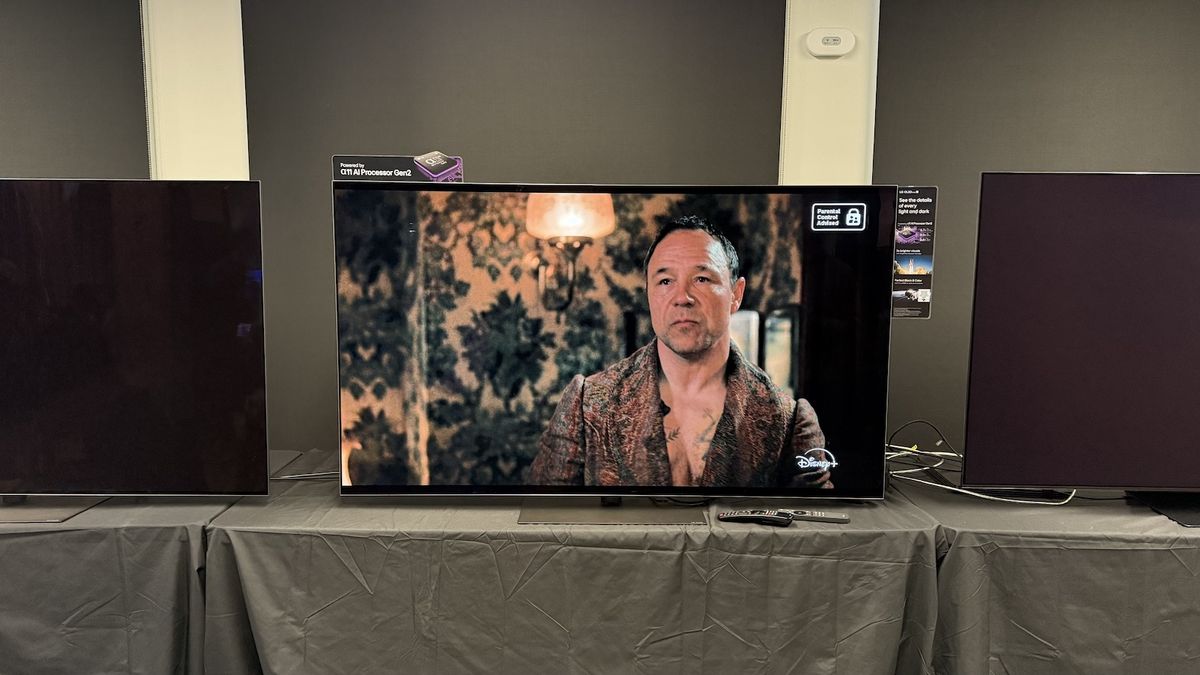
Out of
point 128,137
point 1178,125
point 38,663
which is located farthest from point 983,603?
point 128,137

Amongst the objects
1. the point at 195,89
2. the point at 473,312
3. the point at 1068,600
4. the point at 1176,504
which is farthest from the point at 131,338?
the point at 1176,504

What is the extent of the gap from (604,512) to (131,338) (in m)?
1.27

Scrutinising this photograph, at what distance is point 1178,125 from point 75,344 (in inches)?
132

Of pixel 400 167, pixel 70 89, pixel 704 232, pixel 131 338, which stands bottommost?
pixel 131 338

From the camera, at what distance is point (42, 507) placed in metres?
1.55

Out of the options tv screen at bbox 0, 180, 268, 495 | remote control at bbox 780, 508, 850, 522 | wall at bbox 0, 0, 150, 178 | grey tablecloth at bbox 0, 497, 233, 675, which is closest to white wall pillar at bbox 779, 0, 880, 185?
remote control at bbox 780, 508, 850, 522

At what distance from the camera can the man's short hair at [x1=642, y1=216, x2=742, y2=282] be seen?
152cm

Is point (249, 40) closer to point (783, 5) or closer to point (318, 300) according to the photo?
point (318, 300)

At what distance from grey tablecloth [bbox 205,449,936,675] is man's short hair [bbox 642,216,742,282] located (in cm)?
64

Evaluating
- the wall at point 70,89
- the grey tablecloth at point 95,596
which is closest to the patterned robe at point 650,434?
the grey tablecloth at point 95,596

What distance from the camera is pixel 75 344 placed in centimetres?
152

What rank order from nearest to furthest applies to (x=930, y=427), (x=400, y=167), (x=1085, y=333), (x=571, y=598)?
1. (x=571, y=598)
2. (x=1085, y=333)
3. (x=400, y=167)
4. (x=930, y=427)

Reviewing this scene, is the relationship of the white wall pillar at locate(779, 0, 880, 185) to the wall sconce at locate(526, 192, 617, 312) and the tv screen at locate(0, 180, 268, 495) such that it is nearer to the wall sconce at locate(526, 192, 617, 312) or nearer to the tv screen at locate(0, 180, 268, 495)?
the wall sconce at locate(526, 192, 617, 312)

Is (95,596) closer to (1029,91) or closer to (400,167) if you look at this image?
(400,167)
